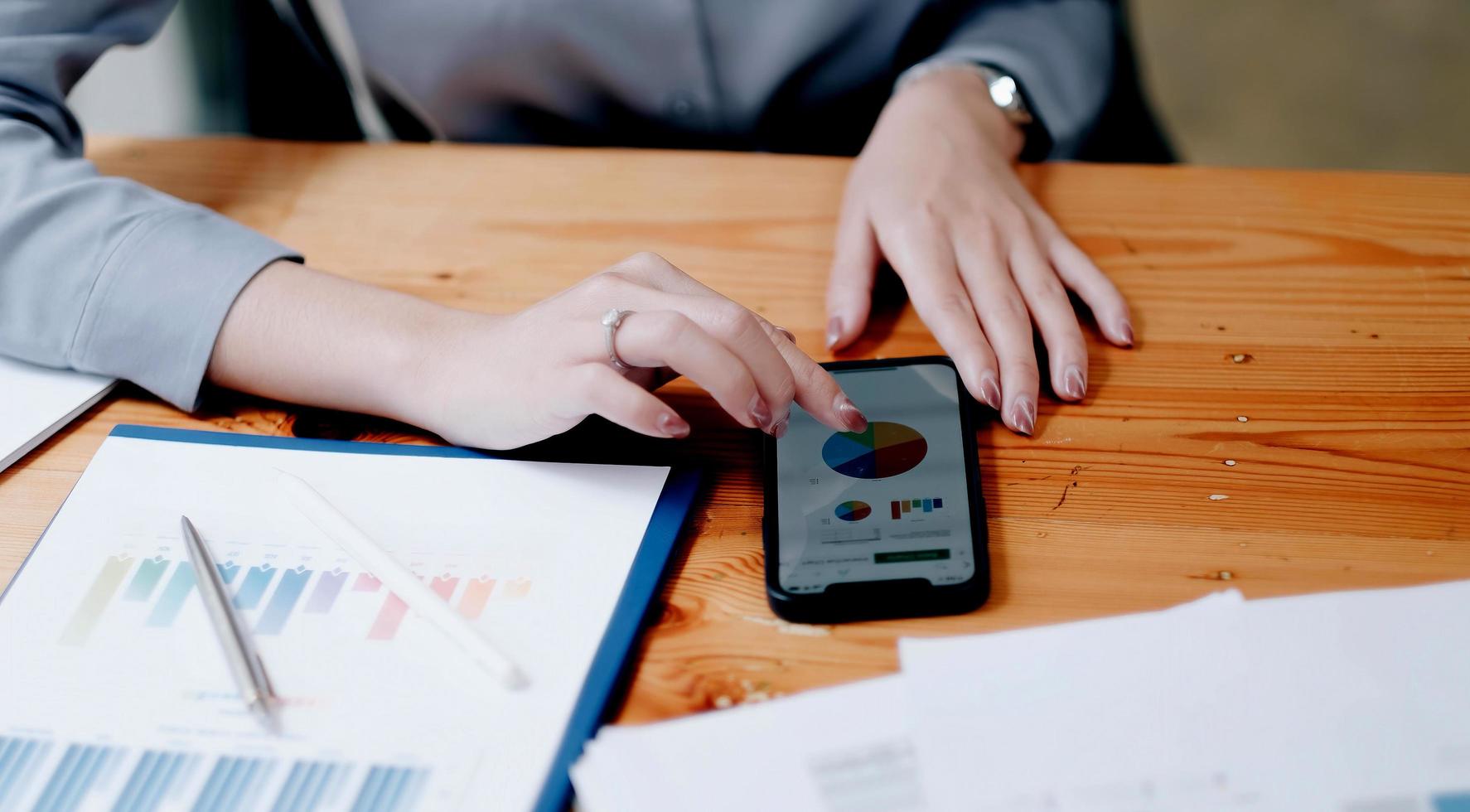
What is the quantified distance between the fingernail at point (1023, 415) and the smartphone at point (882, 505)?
0.02 meters

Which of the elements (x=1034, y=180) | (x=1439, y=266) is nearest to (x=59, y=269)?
(x=1034, y=180)

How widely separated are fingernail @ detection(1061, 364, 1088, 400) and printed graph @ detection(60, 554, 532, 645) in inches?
11.1

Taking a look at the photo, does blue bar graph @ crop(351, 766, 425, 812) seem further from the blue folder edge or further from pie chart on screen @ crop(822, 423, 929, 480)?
pie chart on screen @ crop(822, 423, 929, 480)

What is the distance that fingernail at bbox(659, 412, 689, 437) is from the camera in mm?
462

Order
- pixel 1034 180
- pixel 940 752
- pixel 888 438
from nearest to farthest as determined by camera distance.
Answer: pixel 940 752 → pixel 888 438 → pixel 1034 180

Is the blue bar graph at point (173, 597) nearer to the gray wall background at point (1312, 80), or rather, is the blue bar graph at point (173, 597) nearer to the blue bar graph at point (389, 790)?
the blue bar graph at point (389, 790)

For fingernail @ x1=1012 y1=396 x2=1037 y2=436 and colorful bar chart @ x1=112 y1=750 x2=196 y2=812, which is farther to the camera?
fingernail @ x1=1012 y1=396 x2=1037 y2=436

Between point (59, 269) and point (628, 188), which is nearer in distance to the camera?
point (59, 269)

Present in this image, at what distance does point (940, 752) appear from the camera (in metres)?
0.37

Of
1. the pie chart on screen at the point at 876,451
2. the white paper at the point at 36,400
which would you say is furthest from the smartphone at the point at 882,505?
the white paper at the point at 36,400

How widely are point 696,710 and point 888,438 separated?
0.17 meters

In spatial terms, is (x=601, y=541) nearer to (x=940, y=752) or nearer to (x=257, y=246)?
(x=940, y=752)

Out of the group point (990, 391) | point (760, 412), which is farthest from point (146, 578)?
point (990, 391)

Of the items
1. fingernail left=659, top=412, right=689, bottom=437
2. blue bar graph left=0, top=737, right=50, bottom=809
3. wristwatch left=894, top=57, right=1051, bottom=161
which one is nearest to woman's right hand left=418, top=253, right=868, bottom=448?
fingernail left=659, top=412, right=689, bottom=437
